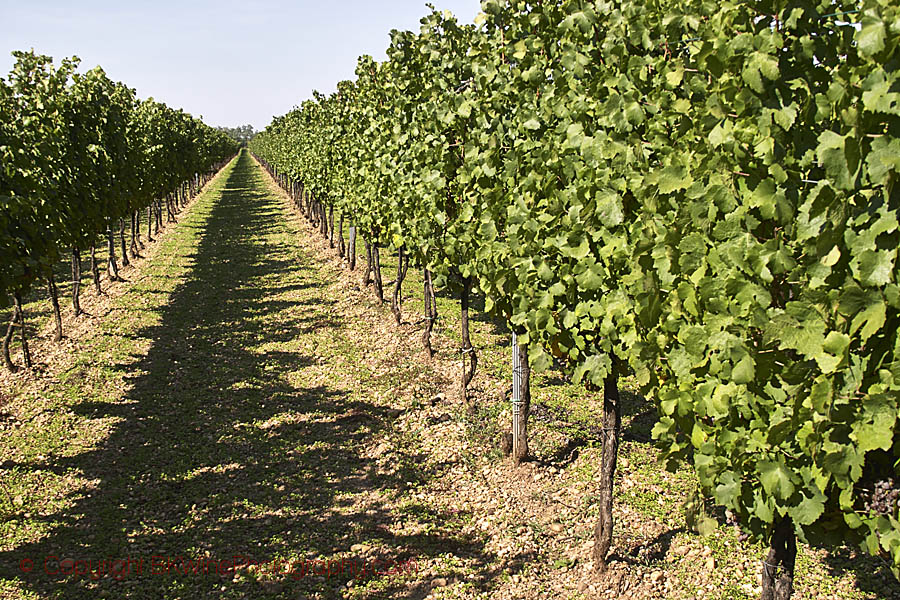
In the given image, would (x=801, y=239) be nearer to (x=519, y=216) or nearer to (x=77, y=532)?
(x=519, y=216)

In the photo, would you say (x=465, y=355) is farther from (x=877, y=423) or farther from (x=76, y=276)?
(x=76, y=276)

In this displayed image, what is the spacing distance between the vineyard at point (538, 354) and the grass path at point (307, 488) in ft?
0.16

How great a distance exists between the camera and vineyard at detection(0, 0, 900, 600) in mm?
3434

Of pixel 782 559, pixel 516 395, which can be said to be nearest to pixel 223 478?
pixel 516 395

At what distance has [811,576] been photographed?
6.38 meters

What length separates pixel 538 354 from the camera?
6629 mm

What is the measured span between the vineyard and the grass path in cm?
5

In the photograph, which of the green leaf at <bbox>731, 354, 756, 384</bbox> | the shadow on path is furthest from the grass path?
the green leaf at <bbox>731, 354, 756, 384</bbox>

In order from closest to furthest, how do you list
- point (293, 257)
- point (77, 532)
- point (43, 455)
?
point (77, 532) → point (43, 455) → point (293, 257)

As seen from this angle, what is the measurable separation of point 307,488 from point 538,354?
3960 mm

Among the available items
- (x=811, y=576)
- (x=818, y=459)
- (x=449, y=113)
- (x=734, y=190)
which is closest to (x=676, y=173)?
(x=734, y=190)

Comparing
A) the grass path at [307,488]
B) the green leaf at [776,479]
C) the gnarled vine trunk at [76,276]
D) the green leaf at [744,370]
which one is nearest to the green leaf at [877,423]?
the green leaf at [776,479]

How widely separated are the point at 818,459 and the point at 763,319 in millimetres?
750

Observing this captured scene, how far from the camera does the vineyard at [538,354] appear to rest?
3.43m
